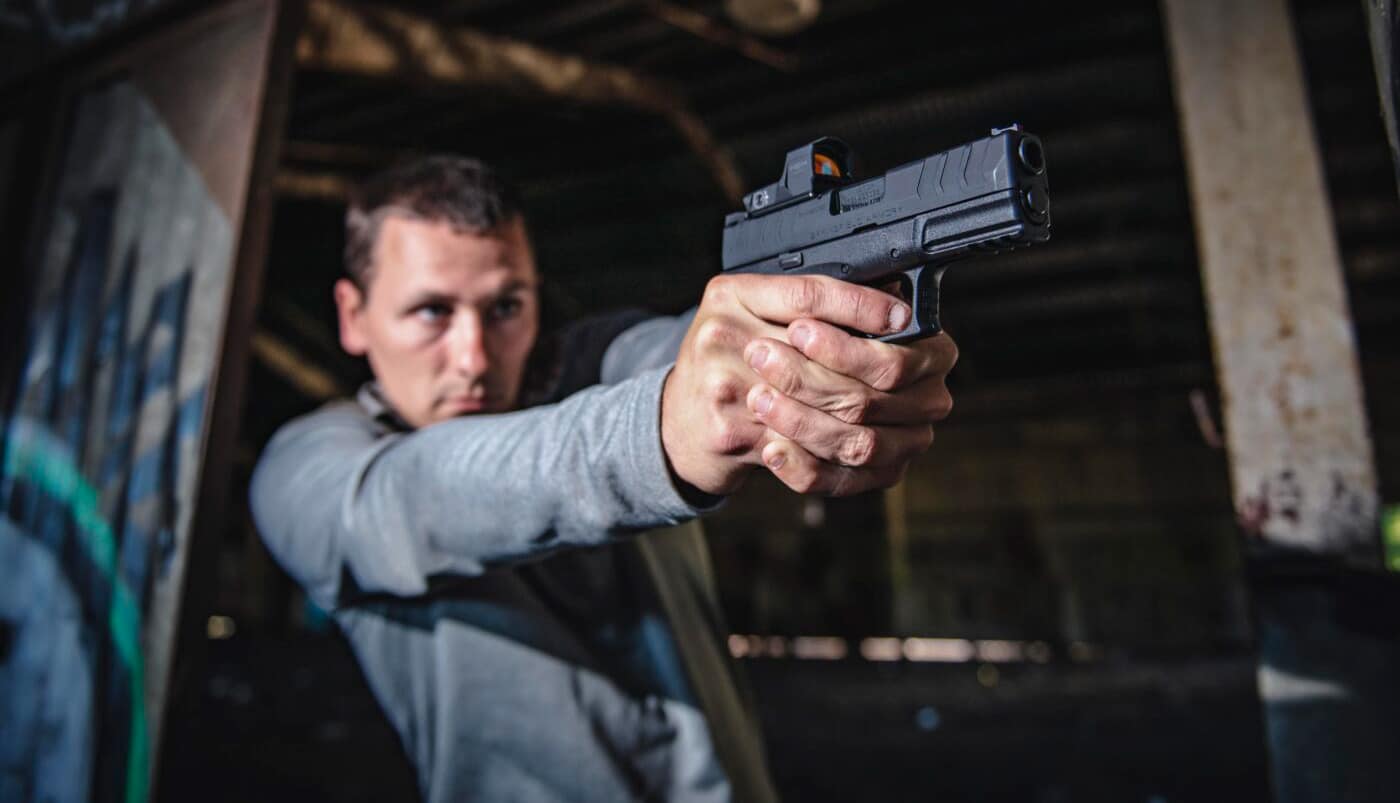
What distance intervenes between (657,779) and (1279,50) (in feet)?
6.72

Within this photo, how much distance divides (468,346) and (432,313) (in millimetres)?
111

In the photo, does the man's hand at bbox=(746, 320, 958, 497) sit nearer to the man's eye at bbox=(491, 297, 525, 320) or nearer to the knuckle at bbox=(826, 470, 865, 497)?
the knuckle at bbox=(826, 470, 865, 497)

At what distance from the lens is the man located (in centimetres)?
88

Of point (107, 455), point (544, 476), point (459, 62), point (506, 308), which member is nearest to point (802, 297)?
point (544, 476)

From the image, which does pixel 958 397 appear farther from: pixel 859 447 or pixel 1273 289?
pixel 859 447

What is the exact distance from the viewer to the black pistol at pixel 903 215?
0.84 meters

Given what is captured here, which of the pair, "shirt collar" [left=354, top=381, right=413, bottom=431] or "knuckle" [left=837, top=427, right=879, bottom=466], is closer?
"knuckle" [left=837, top=427, right=879, bottom=466]

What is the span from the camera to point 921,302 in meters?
0.89

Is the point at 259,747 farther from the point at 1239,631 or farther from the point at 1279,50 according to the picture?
the point at 1239,631

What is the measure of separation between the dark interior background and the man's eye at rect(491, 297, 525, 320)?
1163 mm

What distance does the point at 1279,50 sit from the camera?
1735 mm

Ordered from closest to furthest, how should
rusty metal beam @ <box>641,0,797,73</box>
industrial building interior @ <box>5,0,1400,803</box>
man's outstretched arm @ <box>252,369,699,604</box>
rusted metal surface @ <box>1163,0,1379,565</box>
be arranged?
man's outstretched arm @ <box>252,369,699,604</box> < rusted metal surface @ <box>1163,0,1379,565</box> < rusty metal beam @ <box>641,0,797,73</box> < industrial building interior @ <box>5,0,1400,803</box>

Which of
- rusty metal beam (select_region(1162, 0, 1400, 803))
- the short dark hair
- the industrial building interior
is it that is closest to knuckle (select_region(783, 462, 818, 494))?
the short dark hair

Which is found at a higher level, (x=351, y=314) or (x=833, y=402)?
(x=351, y=314)
